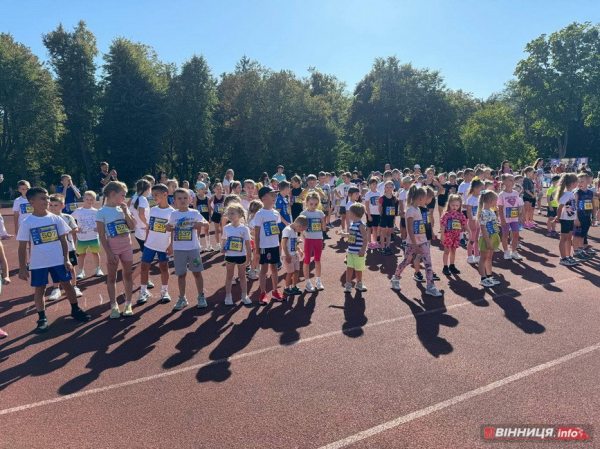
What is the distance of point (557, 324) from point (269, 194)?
5.24 meters

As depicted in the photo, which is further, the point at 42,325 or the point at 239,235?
the point at 239,235

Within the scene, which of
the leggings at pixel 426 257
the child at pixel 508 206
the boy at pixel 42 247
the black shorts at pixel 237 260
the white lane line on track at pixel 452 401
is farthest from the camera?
the child at pixel 508 206

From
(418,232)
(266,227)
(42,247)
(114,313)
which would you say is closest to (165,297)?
(114,313)

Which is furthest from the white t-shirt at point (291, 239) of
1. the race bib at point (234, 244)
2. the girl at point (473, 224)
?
the girl at point (473, 224)

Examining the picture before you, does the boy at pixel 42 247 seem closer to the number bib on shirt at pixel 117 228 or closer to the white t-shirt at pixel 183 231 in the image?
the number bib on shirt at pixel 117 228

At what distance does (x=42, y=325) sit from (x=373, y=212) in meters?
8.61

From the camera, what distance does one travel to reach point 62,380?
488cm

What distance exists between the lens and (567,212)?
959 centimetres

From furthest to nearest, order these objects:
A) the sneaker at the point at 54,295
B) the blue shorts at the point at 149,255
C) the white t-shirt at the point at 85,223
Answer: the white t-shirt at the point at 85,223 → the sneaker at the point at 54,295 → the blue shorts at the point at 149,255

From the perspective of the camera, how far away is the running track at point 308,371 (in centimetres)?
390

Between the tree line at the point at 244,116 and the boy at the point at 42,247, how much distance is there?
3802 centimetres

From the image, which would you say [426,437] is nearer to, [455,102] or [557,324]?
[557,324]

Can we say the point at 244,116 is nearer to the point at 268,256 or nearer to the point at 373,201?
the point at 373,201

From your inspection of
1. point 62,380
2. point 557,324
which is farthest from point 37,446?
point 557,324
